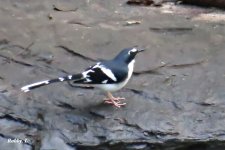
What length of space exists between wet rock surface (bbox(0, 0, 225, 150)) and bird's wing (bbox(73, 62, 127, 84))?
30 centimetres

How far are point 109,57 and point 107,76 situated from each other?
0.95 metres

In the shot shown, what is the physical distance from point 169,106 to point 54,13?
2179mm

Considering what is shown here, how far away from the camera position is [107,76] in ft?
15.9

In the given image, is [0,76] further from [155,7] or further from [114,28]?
[155,7]

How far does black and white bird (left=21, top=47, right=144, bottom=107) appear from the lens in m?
4.84

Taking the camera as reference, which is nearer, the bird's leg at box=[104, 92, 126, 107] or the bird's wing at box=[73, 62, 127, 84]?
the bird's wing at box=[73, 62, 127, 84]

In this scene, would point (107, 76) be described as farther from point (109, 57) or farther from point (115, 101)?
point (109, 57)

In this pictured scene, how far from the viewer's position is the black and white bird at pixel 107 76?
484 cm

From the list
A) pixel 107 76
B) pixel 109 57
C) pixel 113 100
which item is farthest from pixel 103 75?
pixel 109 57

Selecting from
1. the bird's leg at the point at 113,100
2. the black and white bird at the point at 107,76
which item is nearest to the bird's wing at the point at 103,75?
the black and white bird at the point at 107,76

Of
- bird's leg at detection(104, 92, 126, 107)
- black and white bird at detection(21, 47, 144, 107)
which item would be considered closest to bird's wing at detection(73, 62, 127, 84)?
black and white bird at detection(21, 47, 144, 107)

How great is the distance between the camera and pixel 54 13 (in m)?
6.68

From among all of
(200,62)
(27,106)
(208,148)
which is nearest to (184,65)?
(200,62)

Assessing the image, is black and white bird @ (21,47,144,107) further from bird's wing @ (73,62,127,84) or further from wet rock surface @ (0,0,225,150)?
wet rock surface @ (0,0,225,150)
